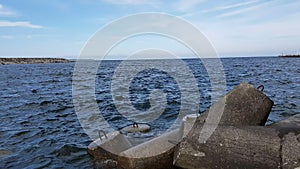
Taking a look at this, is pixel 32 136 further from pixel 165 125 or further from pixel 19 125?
pixel 165 125

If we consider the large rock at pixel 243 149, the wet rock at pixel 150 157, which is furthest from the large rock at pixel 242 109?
the wet rock at pixel 150 157

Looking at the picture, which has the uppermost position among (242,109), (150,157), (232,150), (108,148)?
(242,109)

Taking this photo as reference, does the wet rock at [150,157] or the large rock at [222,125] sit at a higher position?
the large rock at [222,125]

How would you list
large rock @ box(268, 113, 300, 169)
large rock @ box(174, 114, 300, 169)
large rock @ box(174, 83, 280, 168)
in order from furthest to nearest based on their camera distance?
large rock @ box(174, 83, 280, 168) < large rock @ box(174, 114, 300, 169) < large rock @ box(268, 113, 300, 169)

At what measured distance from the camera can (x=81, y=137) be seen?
973cm

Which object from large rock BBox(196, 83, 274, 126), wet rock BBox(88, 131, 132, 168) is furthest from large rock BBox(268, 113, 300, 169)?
wet rock BBox(88, 131, 132, 168)

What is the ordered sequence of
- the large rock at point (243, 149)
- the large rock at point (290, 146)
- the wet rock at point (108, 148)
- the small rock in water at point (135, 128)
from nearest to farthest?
the large rock at point (290, 146) → the large rock at point (243, 149) → the wet rock at point (108, 148) → the small rock in water at point (135, 128)

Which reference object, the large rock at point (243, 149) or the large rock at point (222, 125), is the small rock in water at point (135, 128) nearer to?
the large rock at point (222, 125)

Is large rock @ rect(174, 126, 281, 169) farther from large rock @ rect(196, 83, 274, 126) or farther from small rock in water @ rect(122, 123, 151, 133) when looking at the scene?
small rock in water @ rect(122, 123, 151, 133)

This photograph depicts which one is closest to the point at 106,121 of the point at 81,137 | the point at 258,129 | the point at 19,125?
the point at 81,137

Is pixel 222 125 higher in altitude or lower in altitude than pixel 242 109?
lower

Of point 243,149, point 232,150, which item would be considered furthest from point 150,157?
point 243,149

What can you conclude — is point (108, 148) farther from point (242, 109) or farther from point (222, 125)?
point (242, 109)

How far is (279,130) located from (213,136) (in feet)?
3.66
